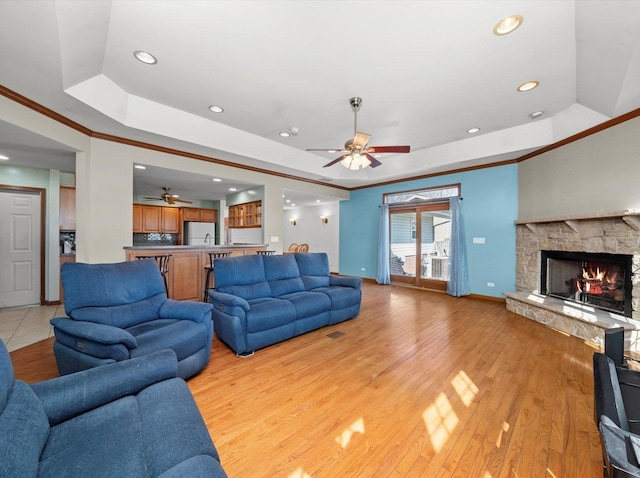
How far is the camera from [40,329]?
364cm

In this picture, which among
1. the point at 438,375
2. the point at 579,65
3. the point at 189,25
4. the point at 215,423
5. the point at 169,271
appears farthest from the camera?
the point at 169,271

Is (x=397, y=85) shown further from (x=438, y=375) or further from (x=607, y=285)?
(x=607, y=285)

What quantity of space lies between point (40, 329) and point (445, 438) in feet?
16.7

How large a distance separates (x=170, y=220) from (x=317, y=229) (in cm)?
477

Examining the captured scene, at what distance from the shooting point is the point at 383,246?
7.03 meters

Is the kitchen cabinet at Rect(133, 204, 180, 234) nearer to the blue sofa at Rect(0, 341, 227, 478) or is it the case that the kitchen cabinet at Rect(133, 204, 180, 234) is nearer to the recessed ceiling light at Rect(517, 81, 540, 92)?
the blue sofa at Rect(0, 341, 227, 478)

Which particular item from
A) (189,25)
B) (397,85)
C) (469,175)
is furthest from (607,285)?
(189,25)

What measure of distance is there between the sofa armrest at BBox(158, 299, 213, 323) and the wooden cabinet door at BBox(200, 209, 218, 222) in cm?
653

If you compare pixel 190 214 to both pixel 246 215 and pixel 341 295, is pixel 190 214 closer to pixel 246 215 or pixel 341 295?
pixel 246 215

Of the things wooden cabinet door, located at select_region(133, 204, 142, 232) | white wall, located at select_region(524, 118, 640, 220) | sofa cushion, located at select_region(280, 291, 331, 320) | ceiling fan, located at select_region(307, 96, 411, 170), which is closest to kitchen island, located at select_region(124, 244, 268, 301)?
sofa cushion, located at select_region(280, 291, 331, 320)

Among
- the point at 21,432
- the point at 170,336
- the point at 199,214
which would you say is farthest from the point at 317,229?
the point at 21,432

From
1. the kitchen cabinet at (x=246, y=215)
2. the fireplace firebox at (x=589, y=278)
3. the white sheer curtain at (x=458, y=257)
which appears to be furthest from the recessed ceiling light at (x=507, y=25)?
the kitchen cabinet at (x=246, y=215)

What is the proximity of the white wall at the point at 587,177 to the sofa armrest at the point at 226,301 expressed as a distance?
4.72 meters

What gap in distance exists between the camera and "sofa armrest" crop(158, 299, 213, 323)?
2.57 metres
